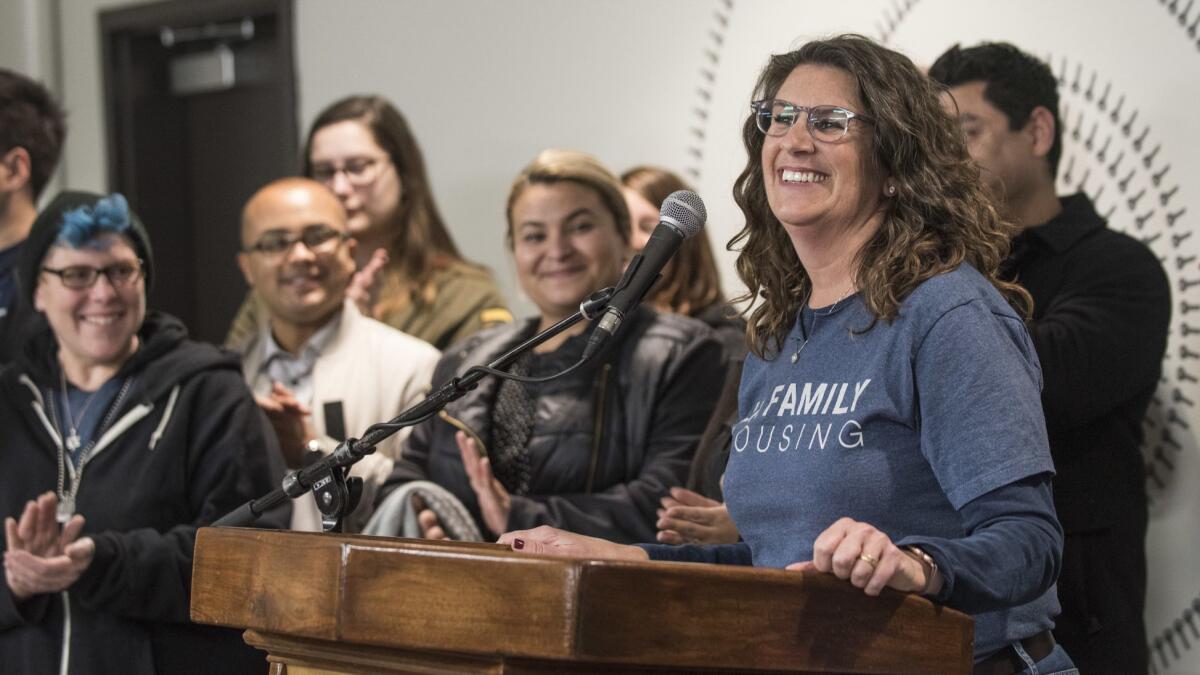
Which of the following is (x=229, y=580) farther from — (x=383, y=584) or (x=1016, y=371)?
(x=1016, y=371)

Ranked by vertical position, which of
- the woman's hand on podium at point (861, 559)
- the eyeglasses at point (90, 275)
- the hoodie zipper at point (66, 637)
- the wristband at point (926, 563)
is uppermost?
the eyeglasses at point (90, 275)

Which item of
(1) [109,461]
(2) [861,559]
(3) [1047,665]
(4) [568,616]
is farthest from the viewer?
(1) [109,461]

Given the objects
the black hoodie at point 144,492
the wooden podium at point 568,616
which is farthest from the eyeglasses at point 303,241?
the wooden podium at point 568,616

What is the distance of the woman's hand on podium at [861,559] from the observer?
4.61 ft

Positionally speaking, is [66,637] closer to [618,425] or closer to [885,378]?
[618,425]

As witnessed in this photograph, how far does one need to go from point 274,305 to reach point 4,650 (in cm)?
100

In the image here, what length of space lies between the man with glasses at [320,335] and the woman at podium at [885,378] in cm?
155

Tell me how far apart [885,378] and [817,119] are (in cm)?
37

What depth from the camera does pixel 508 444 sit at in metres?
3.08

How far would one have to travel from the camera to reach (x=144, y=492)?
2.95m

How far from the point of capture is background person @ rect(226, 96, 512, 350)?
154 inches

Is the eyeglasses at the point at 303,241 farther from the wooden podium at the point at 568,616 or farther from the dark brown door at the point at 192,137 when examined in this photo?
the wooden podium at the point at 568,616

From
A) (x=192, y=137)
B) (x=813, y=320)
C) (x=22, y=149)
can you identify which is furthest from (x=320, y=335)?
(x=192, y=137)

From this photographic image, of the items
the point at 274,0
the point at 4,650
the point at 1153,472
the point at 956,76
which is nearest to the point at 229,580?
the point at 4,650
